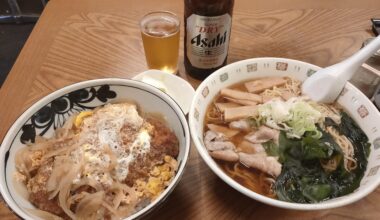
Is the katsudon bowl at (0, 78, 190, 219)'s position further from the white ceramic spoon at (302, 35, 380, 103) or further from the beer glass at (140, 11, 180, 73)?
the white ceramic spoon at (302, 35, 380, 103)

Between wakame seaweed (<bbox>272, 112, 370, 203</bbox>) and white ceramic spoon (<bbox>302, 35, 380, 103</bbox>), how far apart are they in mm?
124

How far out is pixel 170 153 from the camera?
779 mm

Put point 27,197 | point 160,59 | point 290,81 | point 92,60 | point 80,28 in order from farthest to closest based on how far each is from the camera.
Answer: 1. point 80,28
2. point 92,60
3. point 160,59
4. point 290,81
5. point 27,197

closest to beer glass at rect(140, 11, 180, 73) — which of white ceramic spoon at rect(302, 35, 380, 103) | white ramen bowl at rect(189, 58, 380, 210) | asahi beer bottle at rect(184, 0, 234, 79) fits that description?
asahi beer bottle at rect(184, 0, 234, 79)

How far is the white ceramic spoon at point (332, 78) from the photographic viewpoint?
907mm

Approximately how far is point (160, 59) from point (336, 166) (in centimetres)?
62

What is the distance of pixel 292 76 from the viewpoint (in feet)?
3.26

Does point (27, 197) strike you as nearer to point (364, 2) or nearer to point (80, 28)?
point (80, 28)

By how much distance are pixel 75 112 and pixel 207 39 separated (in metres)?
0.43

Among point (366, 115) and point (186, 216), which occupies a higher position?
point (366, 115)

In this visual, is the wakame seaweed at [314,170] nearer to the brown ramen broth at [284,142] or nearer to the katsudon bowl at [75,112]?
the brown ramen broth at [284,142]

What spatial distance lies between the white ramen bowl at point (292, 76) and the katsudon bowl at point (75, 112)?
0.18 feet

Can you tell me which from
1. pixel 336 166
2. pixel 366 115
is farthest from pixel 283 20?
pixel 336 166

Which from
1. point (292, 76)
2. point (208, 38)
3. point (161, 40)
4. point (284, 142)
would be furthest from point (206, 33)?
point (284, 142)
